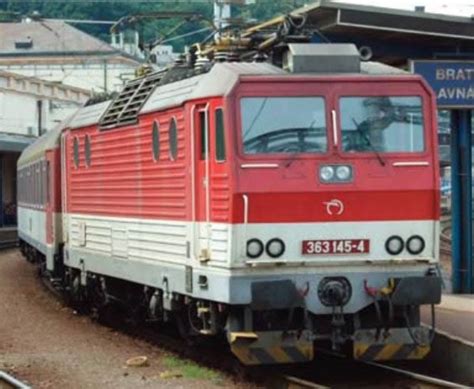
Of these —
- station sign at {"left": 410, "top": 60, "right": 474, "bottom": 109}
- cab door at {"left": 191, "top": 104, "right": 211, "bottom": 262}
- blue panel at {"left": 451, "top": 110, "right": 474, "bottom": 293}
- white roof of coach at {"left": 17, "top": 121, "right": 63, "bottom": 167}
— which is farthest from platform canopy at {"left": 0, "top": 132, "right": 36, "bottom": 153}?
cab door at {"left": 191, "top": 104, "right": 211, "bottom": 262}

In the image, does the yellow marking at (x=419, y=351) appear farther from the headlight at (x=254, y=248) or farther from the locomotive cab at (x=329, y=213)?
the headlight at (x=254, y=248)

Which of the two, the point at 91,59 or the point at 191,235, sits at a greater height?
the point at 91,59

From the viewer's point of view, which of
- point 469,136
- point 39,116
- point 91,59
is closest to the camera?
point 469,136

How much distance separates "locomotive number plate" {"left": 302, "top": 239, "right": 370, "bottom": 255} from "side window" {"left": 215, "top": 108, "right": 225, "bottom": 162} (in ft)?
3.65

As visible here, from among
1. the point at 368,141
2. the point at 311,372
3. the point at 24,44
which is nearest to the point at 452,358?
the point at 311,372

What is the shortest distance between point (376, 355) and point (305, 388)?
0.75 m

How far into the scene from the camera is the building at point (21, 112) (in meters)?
53.8

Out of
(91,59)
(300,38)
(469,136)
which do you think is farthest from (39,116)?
(300,38)

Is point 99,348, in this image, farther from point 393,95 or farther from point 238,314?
point 393,95

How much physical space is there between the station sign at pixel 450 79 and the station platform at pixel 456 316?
2735 millimetres

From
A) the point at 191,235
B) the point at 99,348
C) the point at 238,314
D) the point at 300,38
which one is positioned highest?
the point at 300,38

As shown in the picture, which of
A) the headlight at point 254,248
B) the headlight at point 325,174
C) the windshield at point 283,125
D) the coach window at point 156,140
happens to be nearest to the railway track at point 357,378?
the headlight at point 254,248

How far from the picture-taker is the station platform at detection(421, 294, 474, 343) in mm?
11938

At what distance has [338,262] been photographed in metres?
10.1
